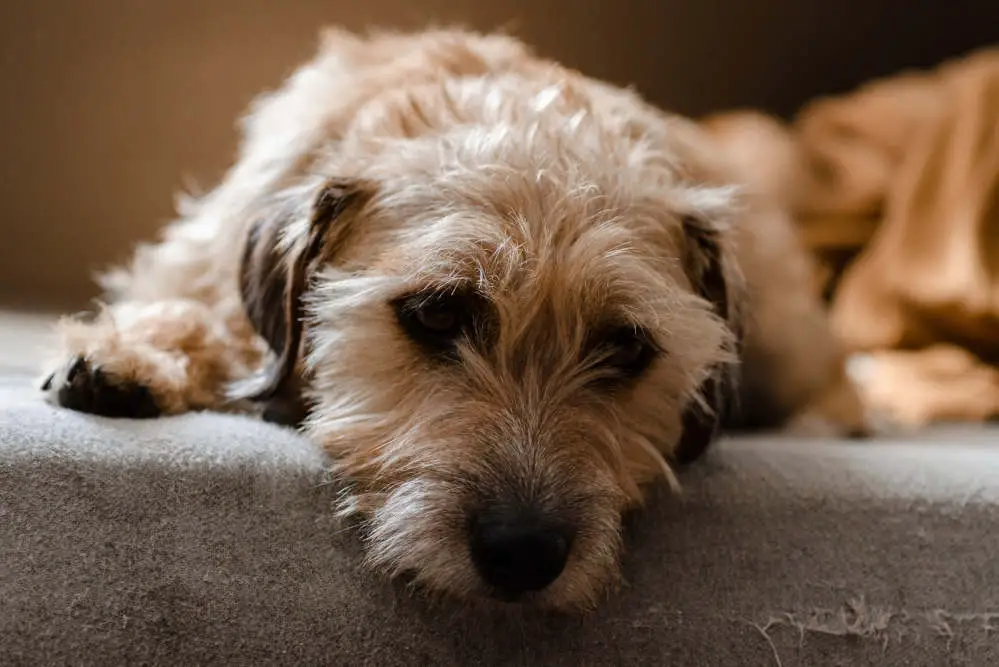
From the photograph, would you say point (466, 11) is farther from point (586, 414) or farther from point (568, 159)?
point (586, 414)

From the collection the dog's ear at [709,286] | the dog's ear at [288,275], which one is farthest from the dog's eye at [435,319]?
the dog's ear at [709,286]

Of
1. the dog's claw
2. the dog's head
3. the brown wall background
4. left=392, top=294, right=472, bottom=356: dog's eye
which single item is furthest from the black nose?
the brown wall background

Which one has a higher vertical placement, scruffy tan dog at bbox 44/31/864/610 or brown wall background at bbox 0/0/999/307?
brown wall background at bbox 0/0/999/307

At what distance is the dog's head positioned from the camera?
44.3 inches

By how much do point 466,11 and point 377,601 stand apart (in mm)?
2145

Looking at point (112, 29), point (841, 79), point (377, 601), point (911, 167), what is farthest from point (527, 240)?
point (841, 79)

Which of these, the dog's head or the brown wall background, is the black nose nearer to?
the dog's head

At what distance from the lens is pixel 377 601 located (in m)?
1.08

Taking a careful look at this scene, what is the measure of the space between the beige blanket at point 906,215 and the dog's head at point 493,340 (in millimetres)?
1141

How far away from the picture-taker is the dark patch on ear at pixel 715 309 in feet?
4.91

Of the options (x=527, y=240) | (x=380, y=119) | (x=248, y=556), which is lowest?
(x=248, y=556)

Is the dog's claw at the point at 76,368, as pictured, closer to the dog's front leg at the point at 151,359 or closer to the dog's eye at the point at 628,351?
the dog's front leg at the point at 151,359

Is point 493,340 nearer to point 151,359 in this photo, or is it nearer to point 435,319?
point 435,319

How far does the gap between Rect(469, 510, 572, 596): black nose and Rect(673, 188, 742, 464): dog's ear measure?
455 millimetres
